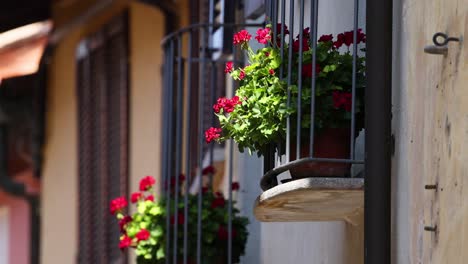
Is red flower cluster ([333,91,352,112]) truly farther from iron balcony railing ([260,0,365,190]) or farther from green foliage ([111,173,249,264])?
green foliage ([111,173,249,264])

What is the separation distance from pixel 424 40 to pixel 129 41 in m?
8.28

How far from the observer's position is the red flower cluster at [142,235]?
9.09m

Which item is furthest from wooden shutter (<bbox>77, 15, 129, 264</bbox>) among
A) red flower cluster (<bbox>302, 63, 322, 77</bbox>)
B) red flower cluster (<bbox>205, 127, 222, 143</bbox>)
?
red flower cluster (<bbox>302, 63, 322, 77</bbox>)

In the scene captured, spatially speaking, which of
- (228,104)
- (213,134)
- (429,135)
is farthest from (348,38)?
(429,135)

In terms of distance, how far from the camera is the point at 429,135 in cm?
565

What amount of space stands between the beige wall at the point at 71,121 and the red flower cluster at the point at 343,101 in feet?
22.4

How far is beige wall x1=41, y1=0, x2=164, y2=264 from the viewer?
525 inches

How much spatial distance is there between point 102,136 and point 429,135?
9384 mm

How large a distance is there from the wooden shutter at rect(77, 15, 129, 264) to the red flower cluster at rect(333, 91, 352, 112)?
730cm

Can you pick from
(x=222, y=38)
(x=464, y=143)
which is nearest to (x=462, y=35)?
(x=464, y=143)

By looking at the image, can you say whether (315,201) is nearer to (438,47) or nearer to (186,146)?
(438,47)

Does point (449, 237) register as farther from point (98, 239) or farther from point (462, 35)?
point (98, 239)

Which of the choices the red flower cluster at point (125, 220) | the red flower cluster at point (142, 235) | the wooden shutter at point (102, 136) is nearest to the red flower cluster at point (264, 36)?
the red flower cluster at point (142, 235)

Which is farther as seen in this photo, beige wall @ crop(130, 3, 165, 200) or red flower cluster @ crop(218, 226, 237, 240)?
beige wall @ crop(130, 3, 165, 200)
